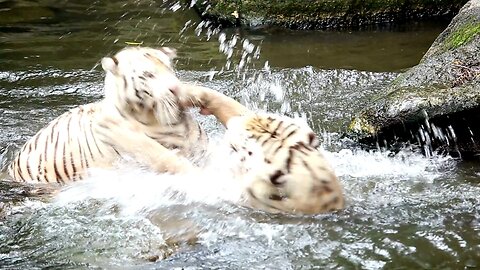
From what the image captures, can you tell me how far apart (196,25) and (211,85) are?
200 cm

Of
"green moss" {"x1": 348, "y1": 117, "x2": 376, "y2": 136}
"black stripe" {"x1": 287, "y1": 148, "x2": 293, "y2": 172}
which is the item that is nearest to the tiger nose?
"black stripe" {"x1": 287, "y1": 148, "x2": 293, "y2": 172}

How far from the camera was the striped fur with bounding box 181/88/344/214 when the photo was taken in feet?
8.49

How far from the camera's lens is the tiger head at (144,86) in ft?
9.93

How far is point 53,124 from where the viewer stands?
11.1 ft

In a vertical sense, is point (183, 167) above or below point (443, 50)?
below

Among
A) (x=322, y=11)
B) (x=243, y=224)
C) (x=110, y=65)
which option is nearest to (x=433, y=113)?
(x=243, y=224)

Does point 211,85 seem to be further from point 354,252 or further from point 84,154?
point 354,252

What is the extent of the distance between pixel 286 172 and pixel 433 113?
3.79 ft

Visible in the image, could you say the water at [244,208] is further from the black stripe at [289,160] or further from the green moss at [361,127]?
the black stripe at [289,160]

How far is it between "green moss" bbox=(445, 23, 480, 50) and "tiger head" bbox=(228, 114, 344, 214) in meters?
1.79

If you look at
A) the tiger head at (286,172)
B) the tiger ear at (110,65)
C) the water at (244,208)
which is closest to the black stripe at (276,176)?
the tiger head at (286,172)

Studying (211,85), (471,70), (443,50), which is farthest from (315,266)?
(211,85)

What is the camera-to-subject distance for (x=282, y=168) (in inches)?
102

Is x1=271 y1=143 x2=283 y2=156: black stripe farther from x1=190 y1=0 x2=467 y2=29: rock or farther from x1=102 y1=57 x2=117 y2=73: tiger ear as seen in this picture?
x1=190 y1=0 x2=467 y2=29: rock
